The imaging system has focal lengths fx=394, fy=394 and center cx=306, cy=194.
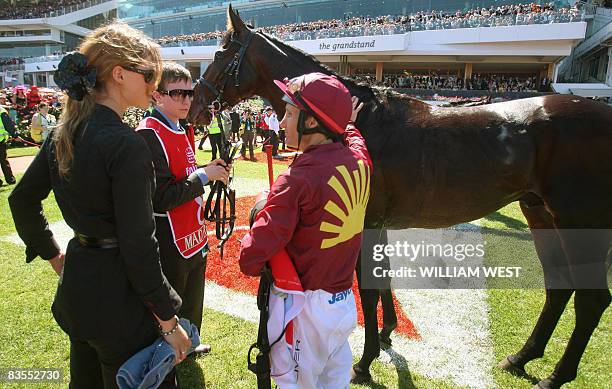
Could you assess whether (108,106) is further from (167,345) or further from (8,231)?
(8,231)

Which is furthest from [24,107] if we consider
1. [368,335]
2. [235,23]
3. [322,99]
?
[322,99]

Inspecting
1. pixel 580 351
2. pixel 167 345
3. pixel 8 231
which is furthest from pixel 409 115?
pixel 8 231

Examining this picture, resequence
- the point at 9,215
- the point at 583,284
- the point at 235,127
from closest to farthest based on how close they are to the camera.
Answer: the point at 583,284, the point at 9,215, the point at 235,127

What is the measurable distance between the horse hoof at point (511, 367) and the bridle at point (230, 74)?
3.38m

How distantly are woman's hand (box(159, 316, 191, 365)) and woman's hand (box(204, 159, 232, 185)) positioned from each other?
3.31 ft

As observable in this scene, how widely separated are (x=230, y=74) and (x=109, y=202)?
8.11 feet

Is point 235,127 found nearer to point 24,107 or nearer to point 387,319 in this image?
point 387,319

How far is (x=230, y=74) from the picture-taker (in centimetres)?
370

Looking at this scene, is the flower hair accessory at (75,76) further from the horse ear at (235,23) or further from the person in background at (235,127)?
the person in background at (235,127)

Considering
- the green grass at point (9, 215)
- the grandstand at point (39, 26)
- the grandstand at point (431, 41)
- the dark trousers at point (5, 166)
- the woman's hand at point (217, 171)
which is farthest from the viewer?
the grandstand at point (39, 26)

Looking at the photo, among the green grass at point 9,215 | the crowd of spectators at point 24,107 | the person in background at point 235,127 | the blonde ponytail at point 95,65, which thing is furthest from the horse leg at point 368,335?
the crowd of spectators at point 24,107

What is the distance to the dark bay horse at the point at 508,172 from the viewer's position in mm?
2955

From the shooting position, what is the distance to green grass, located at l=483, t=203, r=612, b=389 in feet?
10.5

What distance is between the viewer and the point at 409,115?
319 cm
